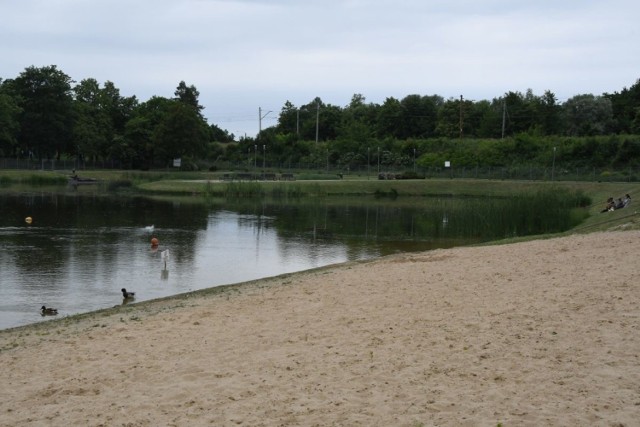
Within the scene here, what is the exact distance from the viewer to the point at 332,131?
143375 millimetres

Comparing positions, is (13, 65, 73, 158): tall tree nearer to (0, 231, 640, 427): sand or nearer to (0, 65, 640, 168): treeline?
(0, 65, 640, 168): treeline

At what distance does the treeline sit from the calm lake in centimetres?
4079

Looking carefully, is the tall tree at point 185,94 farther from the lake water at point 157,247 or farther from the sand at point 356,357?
the sand at point 356,357

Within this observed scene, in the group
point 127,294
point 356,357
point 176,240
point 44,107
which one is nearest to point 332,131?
point 44,107

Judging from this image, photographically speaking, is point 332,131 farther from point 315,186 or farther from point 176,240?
point 176,240

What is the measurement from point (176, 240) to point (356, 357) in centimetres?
2543

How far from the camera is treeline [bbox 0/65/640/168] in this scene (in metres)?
101

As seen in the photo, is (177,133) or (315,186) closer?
(315,186)

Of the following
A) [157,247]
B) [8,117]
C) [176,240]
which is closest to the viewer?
[157,247]

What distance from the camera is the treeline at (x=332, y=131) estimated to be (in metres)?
101

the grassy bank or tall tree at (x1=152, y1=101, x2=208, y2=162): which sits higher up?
tall tree at (x1=152, y1=101, x2=208, y2=162)

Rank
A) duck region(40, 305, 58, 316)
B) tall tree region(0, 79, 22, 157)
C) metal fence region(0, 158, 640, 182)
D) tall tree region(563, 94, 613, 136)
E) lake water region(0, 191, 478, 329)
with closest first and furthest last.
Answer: duck region(40, 305, 58, 316) < lake water region(0, 191, 478, 329) < metal fence region(0, 158, 640, 182) < tall tree region(0, 79, 22, 157) < tall tree region(563, 94, 613, 136)

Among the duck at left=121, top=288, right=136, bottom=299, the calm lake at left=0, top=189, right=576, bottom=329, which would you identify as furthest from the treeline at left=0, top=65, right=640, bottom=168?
the duck at left=121, top=288, right=136, bottom=299

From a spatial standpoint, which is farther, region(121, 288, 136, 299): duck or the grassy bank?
the grassy bank
